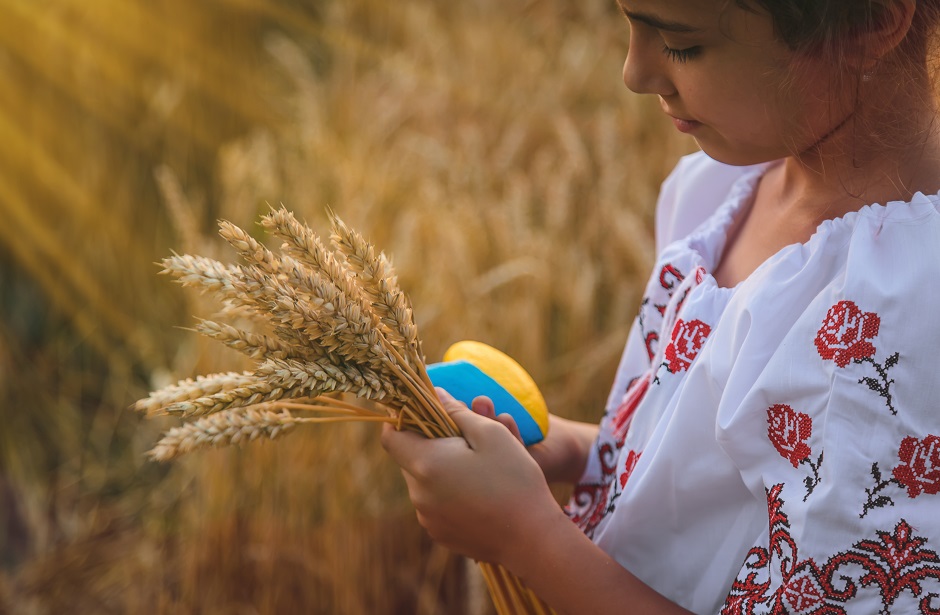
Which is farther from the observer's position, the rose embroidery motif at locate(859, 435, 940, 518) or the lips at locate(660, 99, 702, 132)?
the lips at locate(660, 99, 702, 132)

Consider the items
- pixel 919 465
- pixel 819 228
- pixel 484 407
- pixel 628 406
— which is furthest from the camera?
pixel 628 406

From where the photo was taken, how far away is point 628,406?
4.03 ft

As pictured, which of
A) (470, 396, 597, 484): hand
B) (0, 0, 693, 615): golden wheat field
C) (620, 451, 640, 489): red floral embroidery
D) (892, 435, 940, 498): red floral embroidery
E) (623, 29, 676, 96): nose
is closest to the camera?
(892, 435, 940, 498): red floral embroidery

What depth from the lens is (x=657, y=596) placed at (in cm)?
103

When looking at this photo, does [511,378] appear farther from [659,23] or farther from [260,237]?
[260,237]

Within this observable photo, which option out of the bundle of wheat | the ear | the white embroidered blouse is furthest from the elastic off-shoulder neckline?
the bundle of wheat

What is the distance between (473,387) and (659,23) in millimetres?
477

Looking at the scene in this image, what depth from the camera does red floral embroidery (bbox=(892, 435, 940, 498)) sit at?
2.79 ft

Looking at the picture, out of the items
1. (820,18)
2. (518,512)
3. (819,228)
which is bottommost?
(518,512)

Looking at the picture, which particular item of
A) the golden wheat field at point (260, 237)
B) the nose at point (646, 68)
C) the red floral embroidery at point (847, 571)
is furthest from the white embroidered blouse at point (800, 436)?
the golden wheat field at point (260, 237)

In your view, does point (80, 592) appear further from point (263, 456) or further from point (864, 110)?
point (864, 110)

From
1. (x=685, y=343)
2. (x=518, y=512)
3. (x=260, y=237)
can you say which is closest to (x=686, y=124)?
(x=685, y=343)

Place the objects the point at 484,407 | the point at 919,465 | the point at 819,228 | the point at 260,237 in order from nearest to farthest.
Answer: the point at 919,465, the point at 819,228, the point at 484,407, the point at 260,237

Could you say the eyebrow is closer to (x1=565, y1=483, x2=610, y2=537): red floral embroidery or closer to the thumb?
the thumb
